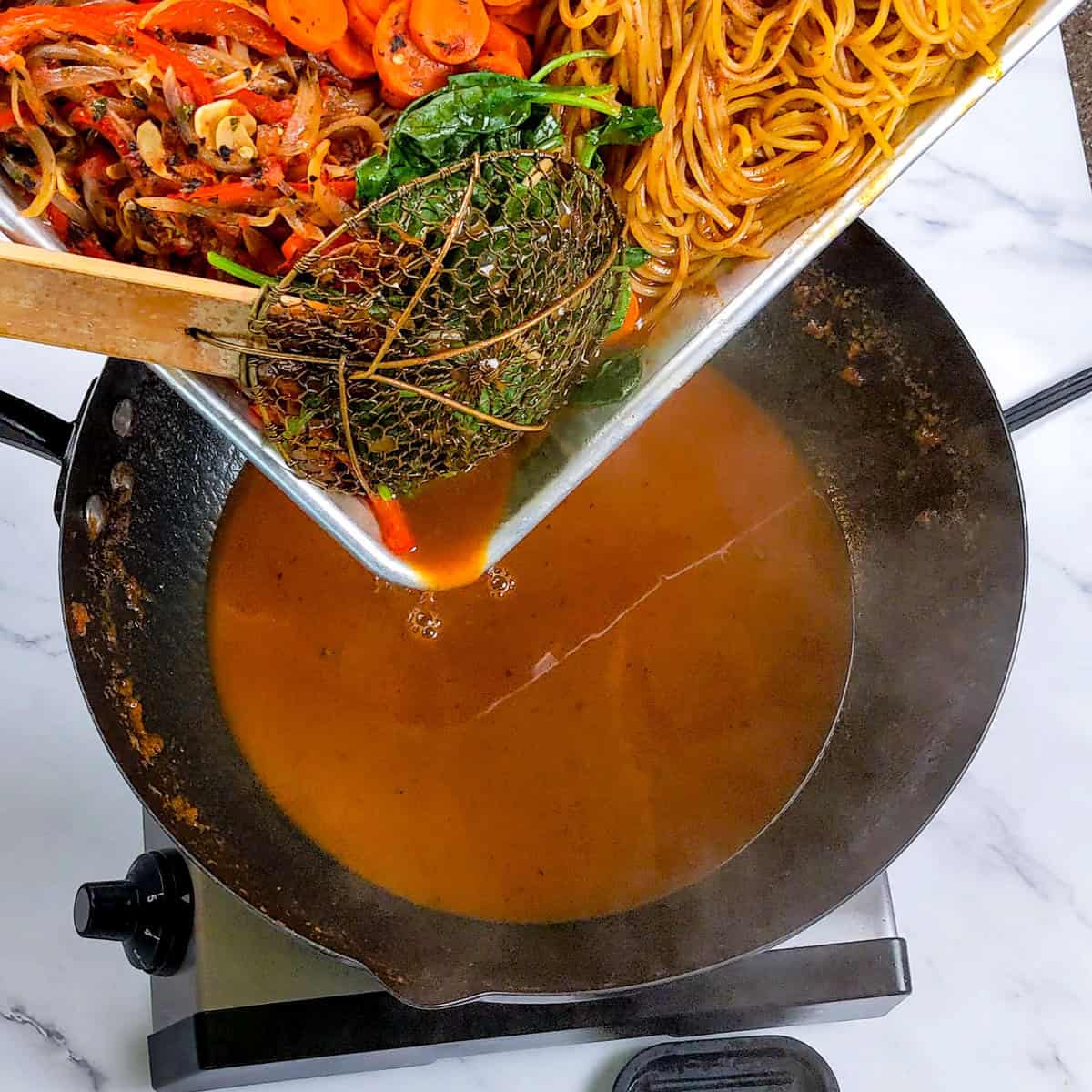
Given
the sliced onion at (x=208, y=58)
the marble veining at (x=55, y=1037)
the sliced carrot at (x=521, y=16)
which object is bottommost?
the marble veining at (x=55, y=1037)

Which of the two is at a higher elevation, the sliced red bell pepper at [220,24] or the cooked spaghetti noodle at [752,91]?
the sliced red bell pepper at [220,24]

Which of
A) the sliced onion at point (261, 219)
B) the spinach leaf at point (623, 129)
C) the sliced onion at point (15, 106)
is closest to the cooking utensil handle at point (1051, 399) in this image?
the spinach leaf at point (623, 129)

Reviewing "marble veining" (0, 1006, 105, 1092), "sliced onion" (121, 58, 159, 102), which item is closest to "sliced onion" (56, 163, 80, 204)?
"sliced onion" (121, 58, 159, 102)

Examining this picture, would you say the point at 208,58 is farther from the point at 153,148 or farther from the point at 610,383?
the point at 610,383

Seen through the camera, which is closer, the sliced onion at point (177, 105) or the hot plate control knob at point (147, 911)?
the sliced onion at point (177, 105)

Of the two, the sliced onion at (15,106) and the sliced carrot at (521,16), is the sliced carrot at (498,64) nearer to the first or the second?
the sliced carrot at (521,16)

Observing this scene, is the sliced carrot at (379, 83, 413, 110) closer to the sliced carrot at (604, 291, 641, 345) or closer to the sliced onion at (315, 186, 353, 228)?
the sliced onion at (315, 186, 353, 228)

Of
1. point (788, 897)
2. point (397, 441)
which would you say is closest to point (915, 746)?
point (788, 897)
